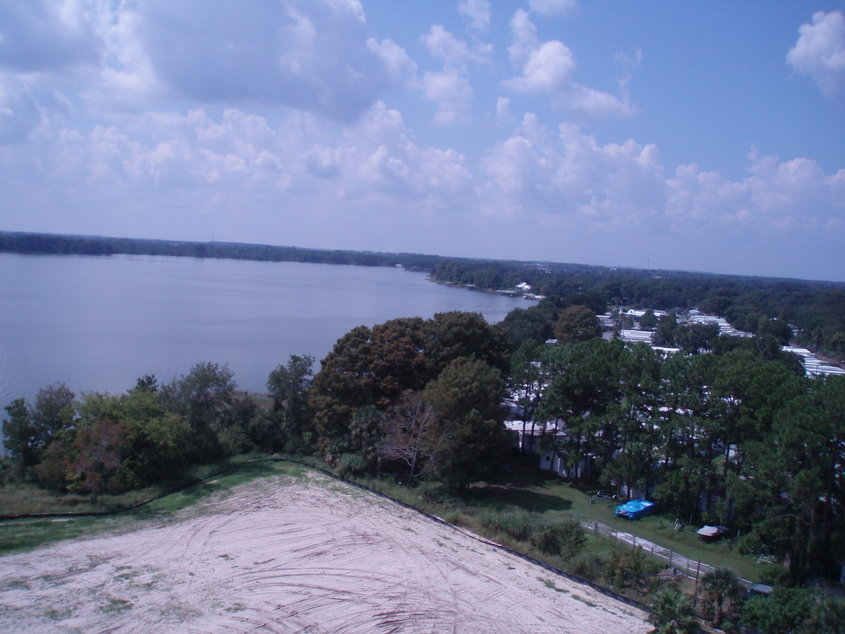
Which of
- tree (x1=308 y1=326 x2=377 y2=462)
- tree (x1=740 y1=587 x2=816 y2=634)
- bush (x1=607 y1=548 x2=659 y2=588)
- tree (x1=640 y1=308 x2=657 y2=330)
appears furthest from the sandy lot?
tree (x1=640 y1=308 x2=657 y2=330)

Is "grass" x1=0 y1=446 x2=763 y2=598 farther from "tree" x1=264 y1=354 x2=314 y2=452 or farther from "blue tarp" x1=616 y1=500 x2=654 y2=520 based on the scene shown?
"tree" x1=264 y1=354 x2=314 y2=452

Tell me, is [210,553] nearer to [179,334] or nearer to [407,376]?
[407,376]

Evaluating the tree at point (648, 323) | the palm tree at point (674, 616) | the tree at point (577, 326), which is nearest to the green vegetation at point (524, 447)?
the palm tree at point (674, 616)

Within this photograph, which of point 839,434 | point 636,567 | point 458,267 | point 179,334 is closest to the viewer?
point 636,567

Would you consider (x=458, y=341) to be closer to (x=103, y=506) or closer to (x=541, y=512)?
(x=541, y=512)

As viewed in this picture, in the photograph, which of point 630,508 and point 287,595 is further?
point 630,508

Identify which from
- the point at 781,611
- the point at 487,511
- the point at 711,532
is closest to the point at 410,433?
the point at 487,511

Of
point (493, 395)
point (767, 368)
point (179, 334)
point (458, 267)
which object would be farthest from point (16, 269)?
point (767, 368)
